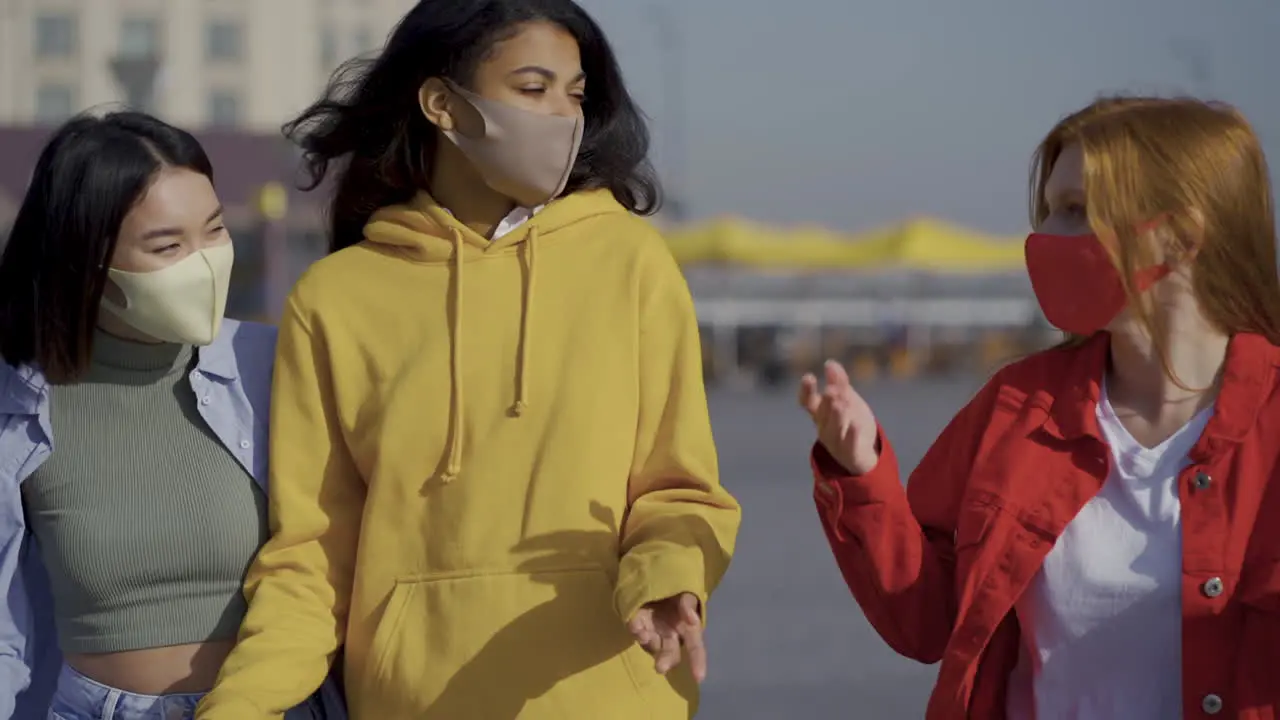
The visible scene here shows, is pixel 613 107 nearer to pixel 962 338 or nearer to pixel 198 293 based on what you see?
pixel 198 293

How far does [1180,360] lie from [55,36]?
50995 millimetres

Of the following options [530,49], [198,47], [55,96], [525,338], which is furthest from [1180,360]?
[198,47]

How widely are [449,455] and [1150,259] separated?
3.44ft

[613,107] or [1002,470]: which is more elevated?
[613,107]

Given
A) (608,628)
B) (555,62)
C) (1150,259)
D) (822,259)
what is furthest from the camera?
(822,259)

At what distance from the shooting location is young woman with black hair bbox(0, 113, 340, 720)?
283cm

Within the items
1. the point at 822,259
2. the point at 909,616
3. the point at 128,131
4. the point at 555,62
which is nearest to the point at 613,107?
the point at 555,62

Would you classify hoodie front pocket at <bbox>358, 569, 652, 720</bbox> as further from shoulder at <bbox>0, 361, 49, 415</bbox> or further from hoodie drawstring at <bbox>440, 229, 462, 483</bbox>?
shoulder at <bbox>0, 361, 49, 415</bbox>

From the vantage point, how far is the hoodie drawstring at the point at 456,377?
2672 mm

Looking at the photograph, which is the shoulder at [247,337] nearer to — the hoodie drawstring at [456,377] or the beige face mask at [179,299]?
the beige face mask at [179,299]

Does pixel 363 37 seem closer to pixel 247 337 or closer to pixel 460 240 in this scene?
pixel 247 337

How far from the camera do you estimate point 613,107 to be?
9.84ft

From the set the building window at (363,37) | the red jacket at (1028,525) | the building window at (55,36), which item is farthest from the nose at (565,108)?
the building window at (55,36)

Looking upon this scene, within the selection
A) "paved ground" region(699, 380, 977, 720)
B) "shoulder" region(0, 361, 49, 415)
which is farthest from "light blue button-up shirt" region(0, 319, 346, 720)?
"paved ground" region(699, 380, 977, 720)
